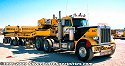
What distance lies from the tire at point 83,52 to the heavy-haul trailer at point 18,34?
11.3 m

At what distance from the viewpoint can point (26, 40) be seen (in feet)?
83.6

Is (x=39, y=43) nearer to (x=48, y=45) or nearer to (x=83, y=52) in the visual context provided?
(x=48, y=45)

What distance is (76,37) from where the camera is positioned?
50.4 ft

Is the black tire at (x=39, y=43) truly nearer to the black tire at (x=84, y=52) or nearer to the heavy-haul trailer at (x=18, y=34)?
the heavy-haul trailer at (x=18, y=34)

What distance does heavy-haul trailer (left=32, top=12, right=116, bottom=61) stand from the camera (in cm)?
1330

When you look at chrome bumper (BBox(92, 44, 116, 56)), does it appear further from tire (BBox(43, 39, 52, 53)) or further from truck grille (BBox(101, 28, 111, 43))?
tire (BBox(43, 39, 52, 53))

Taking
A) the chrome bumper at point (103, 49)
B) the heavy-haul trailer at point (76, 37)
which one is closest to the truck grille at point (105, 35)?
the heavy-haul trailer at point (76, 37)

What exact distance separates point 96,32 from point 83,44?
1125mm

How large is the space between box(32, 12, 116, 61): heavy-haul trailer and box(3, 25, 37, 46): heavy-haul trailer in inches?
193

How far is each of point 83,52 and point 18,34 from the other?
1469 centimetres

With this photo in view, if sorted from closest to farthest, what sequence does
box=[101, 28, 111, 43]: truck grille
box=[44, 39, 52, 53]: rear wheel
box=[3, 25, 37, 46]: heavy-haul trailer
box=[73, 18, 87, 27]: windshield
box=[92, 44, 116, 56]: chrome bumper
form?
box=[92, 44, 116, 56]: chrome bumper, box=[101, 28, 111, 43]: truck grille, box=[73, 18, 87, 27]: windshield, box=[44, 39, 52, 53]: rear wheel, box=[3, 25, 37, 46]: heavy-haul trailer

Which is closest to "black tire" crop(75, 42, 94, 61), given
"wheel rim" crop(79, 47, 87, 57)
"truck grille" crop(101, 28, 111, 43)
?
"wheel rim" crop(79, 47, 87, 57)

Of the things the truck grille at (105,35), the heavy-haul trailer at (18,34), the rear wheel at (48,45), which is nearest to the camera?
the truck grille at (105,35)

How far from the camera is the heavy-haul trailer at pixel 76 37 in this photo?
13.3m
